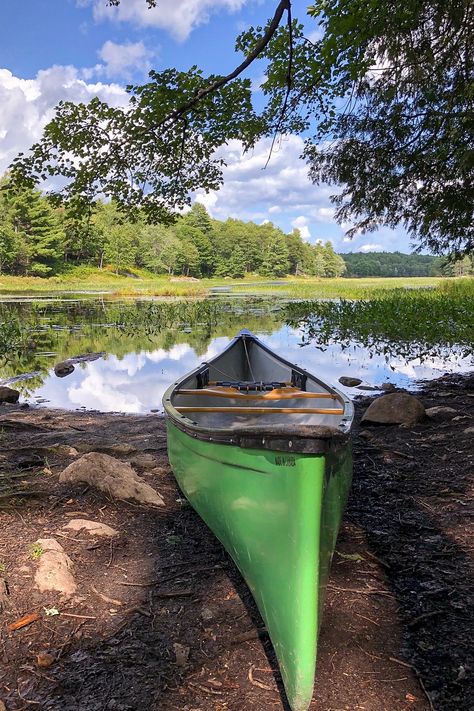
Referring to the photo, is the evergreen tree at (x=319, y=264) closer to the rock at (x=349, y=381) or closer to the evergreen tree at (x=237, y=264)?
→ the evergreen tree at (x=237, y=264)

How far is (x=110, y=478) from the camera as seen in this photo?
13.7 feet

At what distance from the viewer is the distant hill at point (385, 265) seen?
158 metres

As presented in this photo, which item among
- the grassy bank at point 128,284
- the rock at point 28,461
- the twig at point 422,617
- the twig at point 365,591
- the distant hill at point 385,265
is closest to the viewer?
the twig at point 422,617

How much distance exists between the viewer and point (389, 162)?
9883 millimetres

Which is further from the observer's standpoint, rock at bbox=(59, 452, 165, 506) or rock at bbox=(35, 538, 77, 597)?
rock at bbox=(59, 452, 165, 506)

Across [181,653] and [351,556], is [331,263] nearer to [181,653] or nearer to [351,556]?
[351,556]

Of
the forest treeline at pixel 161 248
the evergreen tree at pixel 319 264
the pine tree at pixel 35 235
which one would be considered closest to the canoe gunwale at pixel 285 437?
the forest treeline at pixel 161 248

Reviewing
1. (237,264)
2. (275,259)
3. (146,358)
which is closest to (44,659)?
(146,358)

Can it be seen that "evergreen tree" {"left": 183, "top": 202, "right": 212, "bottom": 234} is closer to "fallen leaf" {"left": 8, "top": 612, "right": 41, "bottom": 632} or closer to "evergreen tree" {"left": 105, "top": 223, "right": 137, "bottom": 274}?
"evergreen tree" {"left": 105, "top": 223, "right": 137, "bottom": 274}

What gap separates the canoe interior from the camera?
446 centimetres

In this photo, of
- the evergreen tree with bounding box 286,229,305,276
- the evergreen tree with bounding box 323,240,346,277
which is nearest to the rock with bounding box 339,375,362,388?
the evergreen tree with bounding box 286,229,305,276

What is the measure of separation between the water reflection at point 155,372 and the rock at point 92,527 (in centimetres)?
447

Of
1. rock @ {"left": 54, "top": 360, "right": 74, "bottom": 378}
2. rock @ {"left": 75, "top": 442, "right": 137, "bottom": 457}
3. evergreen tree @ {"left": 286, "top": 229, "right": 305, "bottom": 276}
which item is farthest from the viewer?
evergreen tree @ {"left": 286, "top": 229, "right": 305, "bottom": 276}

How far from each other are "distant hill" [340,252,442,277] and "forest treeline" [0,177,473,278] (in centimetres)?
Result: 2271
